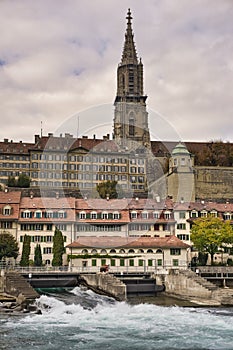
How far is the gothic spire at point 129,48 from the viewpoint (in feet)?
547

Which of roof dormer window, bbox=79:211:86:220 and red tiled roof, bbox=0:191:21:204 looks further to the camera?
red tiled roof, bbox=0:191:21:204

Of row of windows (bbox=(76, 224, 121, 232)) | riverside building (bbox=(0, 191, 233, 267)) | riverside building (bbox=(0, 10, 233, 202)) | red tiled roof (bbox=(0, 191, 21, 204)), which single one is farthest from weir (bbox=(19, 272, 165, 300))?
riverside building (bbox=(0, 10, 233, 202))

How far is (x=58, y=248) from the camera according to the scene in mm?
72312

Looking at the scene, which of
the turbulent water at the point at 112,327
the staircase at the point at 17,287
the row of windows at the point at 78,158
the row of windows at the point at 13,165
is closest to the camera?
the turbulent water at the point at 112,327

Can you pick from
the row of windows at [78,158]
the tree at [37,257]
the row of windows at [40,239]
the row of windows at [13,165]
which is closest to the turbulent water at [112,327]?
the tree at [37,257]

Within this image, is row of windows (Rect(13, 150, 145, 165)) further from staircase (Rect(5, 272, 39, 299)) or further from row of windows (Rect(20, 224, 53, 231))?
staircase (Rect(5, 272, 39, 299))

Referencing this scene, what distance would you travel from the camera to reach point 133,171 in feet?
449

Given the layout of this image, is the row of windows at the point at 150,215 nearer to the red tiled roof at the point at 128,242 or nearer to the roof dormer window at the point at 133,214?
the roof dormer window at the point at 133,214

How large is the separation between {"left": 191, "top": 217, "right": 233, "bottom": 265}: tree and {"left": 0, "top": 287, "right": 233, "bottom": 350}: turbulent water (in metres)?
26.7

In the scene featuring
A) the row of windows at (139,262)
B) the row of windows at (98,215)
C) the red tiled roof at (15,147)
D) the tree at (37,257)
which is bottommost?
the row of windows at (139,262)

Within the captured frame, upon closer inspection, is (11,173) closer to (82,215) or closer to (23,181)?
(23,181)

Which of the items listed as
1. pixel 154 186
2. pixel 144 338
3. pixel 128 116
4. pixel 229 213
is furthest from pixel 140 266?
pixel 128 116

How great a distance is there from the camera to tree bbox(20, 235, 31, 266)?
233ft

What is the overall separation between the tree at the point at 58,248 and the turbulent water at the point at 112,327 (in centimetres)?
2292
